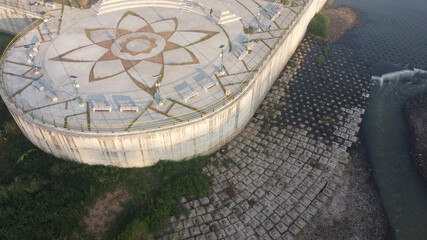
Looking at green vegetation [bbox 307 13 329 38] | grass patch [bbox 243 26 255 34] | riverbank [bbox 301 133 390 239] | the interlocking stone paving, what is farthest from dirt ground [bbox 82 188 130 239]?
green vegetation [bbox 307 13 329 38]

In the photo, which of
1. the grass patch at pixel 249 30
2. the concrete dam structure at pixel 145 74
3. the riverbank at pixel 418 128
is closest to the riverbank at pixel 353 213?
the riverbank at pixel 418 128

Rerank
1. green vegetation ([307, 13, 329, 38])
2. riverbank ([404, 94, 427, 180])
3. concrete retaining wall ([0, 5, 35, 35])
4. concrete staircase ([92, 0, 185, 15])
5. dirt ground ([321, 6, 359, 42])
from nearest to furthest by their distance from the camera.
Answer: riverbank ([404, 94, 427, 180]), concrete staircase ([92, 0, 185, 15]), concrete retaining wall ([0, 5, 35, 35]), green vegetation ([307, 13, 329, 38]), dirt ground ([321, 6, 359, 42])

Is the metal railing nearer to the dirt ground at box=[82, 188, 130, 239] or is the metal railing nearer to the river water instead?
the dirt ground at box=[82, 188, 130, 239]

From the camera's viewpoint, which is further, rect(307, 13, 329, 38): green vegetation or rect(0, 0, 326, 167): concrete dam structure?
rect(307, 13, 329, 38): green vegetation

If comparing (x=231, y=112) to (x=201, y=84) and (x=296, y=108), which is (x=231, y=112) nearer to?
(x=201, y=84)

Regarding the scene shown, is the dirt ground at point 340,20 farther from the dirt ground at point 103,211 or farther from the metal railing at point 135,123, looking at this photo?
the dirt ground at point 103,211

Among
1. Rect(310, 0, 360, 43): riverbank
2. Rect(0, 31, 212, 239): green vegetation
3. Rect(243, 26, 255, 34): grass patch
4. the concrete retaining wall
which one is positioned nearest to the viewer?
Rect(0, 31, 212, 239): green vegetation
